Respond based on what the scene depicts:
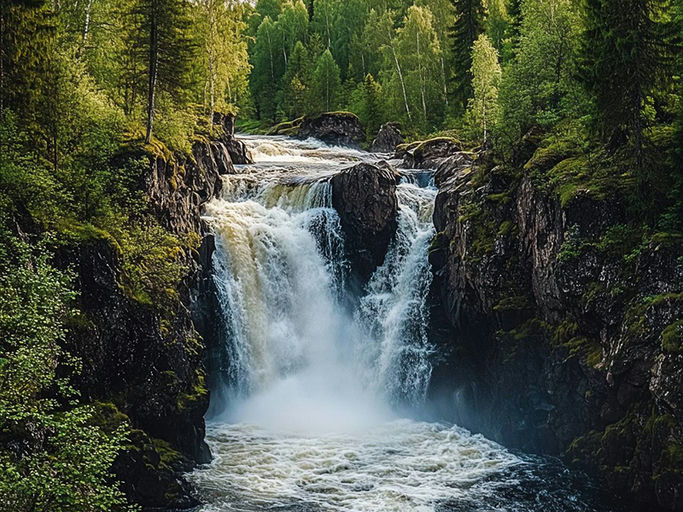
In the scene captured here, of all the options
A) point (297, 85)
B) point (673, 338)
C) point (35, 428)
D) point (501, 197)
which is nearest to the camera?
point (35, 428)

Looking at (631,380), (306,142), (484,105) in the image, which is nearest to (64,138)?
(631,380)

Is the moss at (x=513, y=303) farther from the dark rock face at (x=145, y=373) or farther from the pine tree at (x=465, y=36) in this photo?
the pine tree at (x=465, y=36)

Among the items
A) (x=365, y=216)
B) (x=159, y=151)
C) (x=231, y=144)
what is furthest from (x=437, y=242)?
(x=231, y=144)

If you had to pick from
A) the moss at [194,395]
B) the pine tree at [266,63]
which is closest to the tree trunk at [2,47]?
the moss at [194,395]

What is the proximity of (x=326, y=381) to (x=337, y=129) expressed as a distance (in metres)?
33.0

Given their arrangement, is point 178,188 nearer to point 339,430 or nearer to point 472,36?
point 339,430

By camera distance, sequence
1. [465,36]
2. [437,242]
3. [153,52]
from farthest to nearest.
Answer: [465,36] → [437,242] → [153,52]

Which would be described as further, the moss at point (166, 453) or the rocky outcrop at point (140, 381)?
the moss at point (166, 453)

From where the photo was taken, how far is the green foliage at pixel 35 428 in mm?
9656

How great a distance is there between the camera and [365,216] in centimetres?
2947

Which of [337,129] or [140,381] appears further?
[337,129]

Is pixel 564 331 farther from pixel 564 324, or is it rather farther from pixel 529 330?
pixel 529 330

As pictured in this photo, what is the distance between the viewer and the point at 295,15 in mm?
82312

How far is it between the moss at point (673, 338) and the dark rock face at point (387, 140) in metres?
38.0
